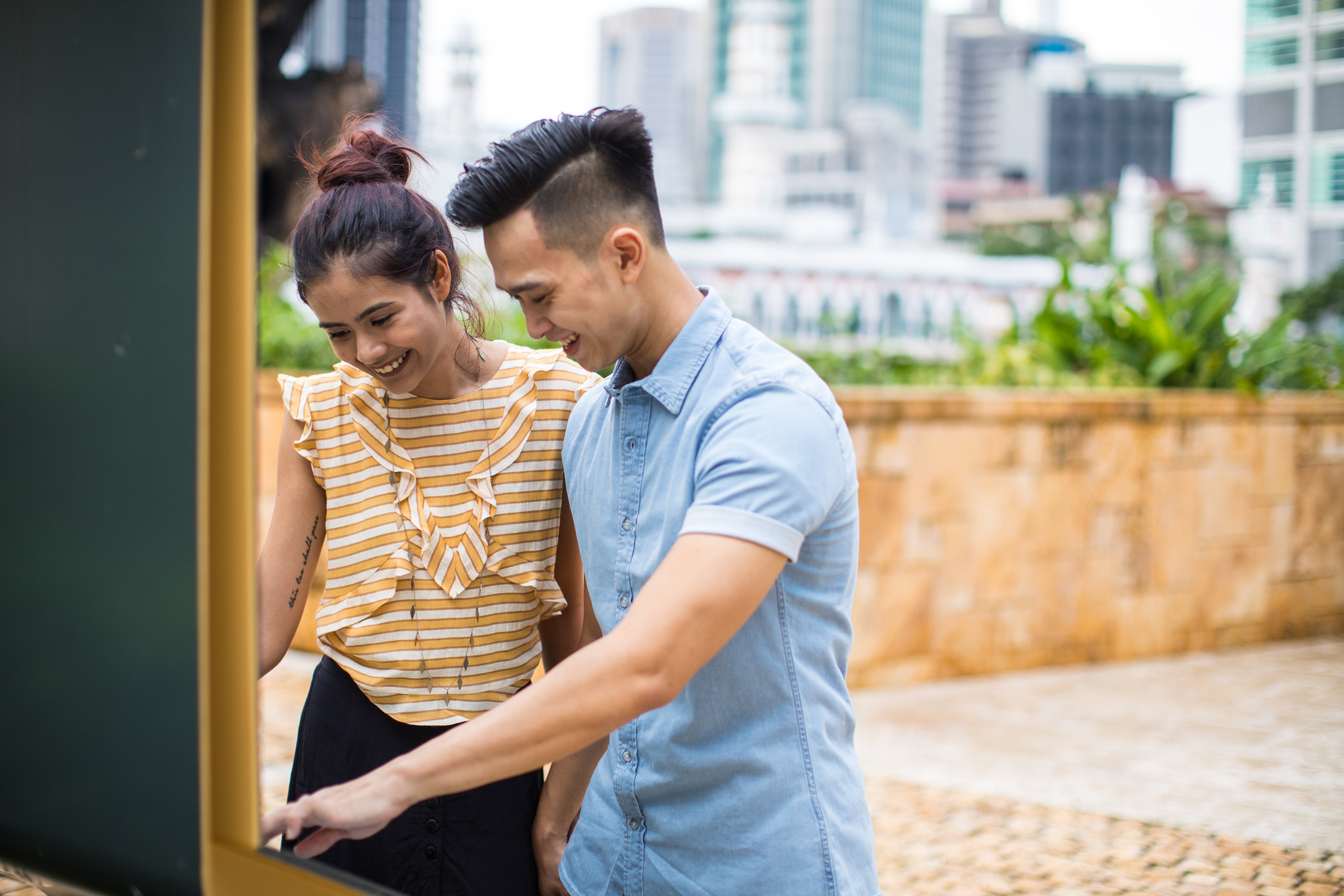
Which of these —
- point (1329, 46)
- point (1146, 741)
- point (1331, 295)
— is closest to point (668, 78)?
point (1331, 295)

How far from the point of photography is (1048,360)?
6.64 meters

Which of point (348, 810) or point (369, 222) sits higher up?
point (369, 222)

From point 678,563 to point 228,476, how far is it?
432 mm

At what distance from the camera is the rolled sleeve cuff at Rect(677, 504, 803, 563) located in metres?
1.09

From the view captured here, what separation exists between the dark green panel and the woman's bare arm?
0.33 metres

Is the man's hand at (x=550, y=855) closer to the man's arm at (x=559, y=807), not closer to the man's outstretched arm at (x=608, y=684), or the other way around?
the man's arm at (x=559, y=807)

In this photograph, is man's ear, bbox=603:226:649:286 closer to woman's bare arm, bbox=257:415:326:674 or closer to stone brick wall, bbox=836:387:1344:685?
woman's bare arm, bbox=257:415:326:674

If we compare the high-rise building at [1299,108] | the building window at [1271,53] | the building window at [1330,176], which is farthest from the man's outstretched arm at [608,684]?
the building window at [1330,176]

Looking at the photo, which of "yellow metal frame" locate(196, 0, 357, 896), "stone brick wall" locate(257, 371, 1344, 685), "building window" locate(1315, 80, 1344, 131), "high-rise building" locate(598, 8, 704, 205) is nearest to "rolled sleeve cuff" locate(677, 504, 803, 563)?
"yellow metal frame" locate(196, 0, 357, 896)

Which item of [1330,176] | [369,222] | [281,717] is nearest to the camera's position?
[369,222]

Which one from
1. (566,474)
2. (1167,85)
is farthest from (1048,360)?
(1167,85)

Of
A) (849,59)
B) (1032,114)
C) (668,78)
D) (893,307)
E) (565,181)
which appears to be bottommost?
(565,181)

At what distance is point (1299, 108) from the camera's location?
8.99 meters

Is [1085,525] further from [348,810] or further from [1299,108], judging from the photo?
[1299,108]
